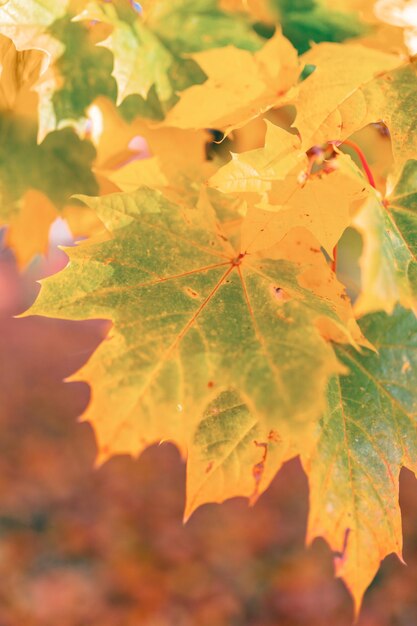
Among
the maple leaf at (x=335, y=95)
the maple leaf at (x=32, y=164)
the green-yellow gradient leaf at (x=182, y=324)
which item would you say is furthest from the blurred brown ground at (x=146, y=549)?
the maple leaf at (x=335, y=95)

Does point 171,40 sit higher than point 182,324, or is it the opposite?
point 171,40

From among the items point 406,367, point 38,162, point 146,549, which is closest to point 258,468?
point 406,367

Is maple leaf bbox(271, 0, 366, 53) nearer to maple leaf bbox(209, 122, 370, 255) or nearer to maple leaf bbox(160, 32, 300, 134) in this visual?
maple leaf bbox(160, 32, 300, 134)

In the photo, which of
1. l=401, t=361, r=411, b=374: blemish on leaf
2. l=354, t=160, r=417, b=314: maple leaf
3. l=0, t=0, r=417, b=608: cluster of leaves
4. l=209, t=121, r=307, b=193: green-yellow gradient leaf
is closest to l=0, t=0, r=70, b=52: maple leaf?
l=0, t=0, r=417, b=608: cluster of leaves

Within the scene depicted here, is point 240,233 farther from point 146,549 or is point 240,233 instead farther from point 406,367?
point 146,549

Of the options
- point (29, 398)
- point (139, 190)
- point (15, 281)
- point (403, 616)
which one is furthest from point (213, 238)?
point (15, 281)

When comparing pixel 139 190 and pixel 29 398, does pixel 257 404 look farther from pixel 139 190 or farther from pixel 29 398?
pixel 29 398

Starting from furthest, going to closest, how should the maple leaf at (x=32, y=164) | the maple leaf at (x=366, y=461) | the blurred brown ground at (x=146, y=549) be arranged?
the blurred brown ground at (x=146, y=549) → the maple leaf at (x=32, y=164) → the maple leaf at (x=366, y=461)

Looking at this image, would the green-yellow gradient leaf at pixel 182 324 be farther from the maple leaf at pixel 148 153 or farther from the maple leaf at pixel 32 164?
the maple leaf at pixel 32 164
